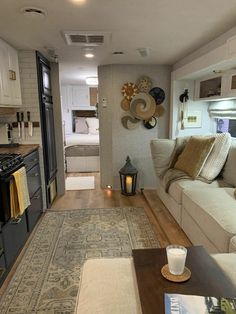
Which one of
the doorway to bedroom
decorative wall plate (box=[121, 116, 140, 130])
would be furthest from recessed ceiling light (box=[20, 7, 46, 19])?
the doorway to bedroom

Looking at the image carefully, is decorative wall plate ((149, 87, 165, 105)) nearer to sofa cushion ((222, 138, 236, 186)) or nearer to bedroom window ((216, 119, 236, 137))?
bedroom window ((216, 119, 236, 137))

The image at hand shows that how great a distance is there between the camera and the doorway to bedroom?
5016 mm

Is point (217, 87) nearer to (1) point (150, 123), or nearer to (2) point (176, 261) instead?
(1) point (150, 123)

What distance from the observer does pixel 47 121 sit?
3.45 metres

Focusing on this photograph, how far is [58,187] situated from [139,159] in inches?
57.5

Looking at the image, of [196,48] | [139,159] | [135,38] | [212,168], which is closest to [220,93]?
[196,48]

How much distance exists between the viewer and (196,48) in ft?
9.61

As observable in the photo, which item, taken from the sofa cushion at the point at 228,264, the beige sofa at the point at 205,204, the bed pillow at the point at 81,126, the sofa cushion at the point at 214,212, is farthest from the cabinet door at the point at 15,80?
the bed pillow at the point at 81,126

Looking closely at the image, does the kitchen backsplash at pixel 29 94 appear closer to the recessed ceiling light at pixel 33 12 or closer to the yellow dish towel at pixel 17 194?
the yellow dish towel at pixel 17 194

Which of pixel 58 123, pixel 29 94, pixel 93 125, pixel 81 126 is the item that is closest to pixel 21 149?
pixel 29 94

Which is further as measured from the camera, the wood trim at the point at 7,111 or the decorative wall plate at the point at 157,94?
the decorative wall plate at the point at 157,94

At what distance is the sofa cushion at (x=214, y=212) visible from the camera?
66.4 inches

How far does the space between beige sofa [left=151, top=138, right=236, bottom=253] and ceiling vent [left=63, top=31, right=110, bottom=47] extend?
146cm

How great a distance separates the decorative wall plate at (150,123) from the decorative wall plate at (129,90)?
1.58ft
